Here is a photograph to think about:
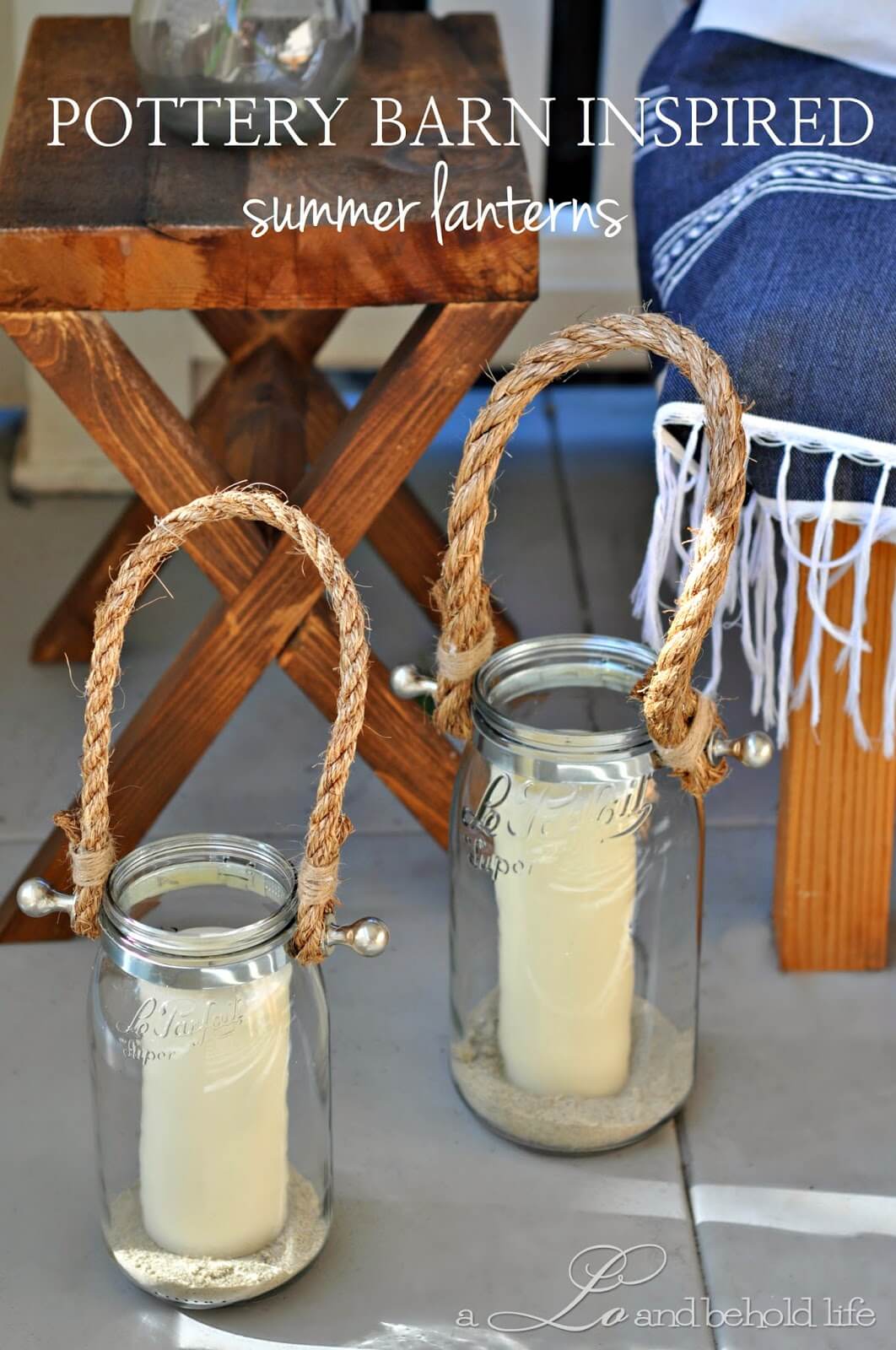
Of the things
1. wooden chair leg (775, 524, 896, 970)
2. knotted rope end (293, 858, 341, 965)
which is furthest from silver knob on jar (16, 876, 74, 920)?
wooden chair leg (775, 524, 896, 970)

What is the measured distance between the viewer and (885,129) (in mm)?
1158

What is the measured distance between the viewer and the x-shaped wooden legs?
0.95 meters

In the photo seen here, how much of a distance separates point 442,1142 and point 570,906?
19 cm

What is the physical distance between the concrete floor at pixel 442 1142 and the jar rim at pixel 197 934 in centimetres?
22

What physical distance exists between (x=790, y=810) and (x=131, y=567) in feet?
1.64

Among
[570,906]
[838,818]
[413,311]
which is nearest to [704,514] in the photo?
[570,906]

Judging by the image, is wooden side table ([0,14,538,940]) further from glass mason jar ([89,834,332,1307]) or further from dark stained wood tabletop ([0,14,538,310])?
glass mason jar ([89,834,332,1307])

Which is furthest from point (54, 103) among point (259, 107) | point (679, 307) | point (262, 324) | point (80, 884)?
point (80, 884)

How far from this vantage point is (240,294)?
3.02 ft

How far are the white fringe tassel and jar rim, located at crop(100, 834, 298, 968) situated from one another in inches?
10.5

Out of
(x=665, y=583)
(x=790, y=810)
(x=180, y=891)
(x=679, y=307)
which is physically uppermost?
(x=679, y=307)

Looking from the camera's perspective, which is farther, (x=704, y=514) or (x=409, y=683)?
(x=409, y=683)

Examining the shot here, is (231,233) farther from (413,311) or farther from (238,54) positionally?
(413,311)

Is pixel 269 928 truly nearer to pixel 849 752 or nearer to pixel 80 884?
pixel 80 884
